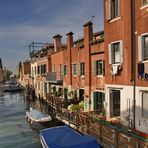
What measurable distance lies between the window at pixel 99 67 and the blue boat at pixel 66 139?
22.2 feet

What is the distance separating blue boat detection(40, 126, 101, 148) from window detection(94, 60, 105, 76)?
6771 millimetres

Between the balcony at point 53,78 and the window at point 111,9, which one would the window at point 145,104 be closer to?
the window at point 111,9

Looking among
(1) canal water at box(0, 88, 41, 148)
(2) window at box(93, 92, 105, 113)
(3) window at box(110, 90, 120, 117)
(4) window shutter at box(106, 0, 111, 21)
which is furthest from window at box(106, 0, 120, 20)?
(1) canal water at box(0, 88, 41, 148)

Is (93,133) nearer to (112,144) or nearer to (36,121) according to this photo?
(112,144)

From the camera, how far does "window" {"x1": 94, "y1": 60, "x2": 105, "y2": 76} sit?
20441 mm

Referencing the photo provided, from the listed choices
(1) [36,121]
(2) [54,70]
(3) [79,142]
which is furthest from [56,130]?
(2) [54,70]

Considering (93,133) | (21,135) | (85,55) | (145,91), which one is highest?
(85,55)

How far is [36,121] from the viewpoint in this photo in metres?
23.0

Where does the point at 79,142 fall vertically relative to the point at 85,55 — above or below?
below

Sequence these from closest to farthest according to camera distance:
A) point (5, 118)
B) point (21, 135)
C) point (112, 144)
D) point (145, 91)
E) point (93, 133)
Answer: point (112, 144), point (145, 91), point (93, 133), point (21, 135), point (5, 118)

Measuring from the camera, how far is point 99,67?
20922mm

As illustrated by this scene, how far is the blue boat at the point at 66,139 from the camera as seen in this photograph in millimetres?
12271

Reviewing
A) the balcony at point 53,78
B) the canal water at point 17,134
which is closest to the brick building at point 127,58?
the canal water at point 17,134

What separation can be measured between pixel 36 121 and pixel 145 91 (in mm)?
12527
